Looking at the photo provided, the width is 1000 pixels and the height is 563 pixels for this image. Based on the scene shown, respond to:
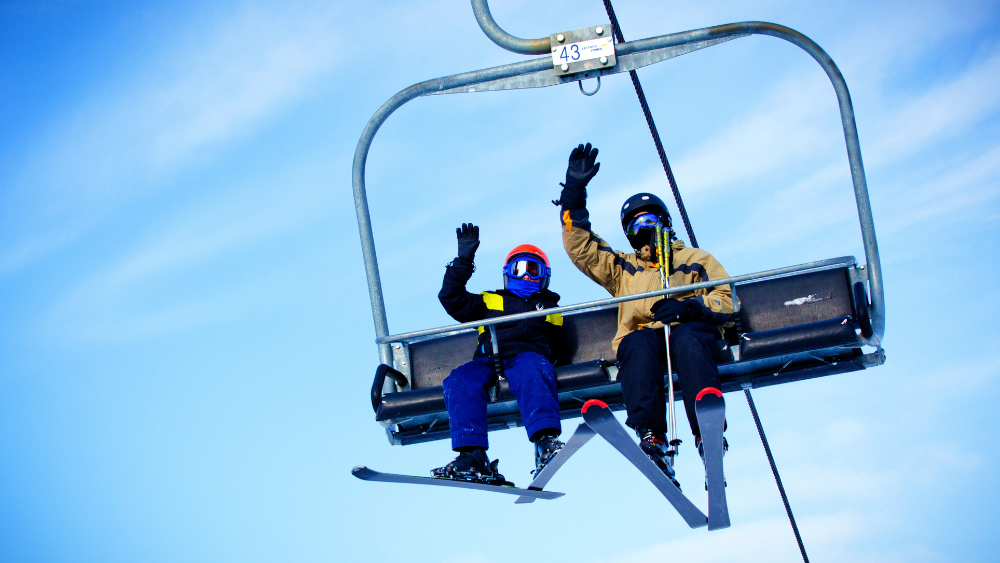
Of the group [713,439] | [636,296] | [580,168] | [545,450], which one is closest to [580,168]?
[580,168]

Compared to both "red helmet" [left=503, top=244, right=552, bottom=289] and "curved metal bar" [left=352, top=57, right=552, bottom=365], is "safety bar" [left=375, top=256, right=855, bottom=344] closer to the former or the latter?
"curved metal bar" [left=352, top=57, right=552, bottom=365]

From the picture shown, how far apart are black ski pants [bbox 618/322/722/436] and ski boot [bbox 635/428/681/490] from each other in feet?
0.12

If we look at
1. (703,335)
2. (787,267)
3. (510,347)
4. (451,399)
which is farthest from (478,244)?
(787,267)

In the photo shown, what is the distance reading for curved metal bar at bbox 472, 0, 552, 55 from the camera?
14.6 feet

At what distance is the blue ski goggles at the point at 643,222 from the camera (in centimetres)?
507

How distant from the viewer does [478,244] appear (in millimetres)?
5090

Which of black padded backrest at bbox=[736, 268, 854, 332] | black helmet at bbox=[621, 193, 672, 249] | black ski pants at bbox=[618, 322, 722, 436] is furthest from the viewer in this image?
black helmet at bbox=[621, 193, 672, 249]

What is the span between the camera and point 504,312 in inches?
205

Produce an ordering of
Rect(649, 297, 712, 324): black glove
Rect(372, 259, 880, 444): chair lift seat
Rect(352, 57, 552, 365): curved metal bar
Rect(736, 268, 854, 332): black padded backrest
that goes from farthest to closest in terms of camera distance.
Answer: Rect(736, 268, 854, 332): black padded backrest, Rect(352, 57, 552, 365): curved metal bar, Rect(372, 259, 880, 444): chair lift seat, Rect(649, 297, 712, 324): black glove

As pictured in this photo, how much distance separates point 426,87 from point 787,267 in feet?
6.10

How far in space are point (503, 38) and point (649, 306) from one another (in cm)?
142

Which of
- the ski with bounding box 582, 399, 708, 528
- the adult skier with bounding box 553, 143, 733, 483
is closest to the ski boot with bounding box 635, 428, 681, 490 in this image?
the adult skier with bounding box 553, 143, 733, 483

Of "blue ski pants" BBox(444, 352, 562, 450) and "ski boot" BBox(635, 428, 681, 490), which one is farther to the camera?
"blue ski pants" BBox(444, 352, 562, 450)

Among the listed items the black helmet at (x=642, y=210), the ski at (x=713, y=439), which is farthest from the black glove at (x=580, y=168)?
the ski at (x=713, y=439)
